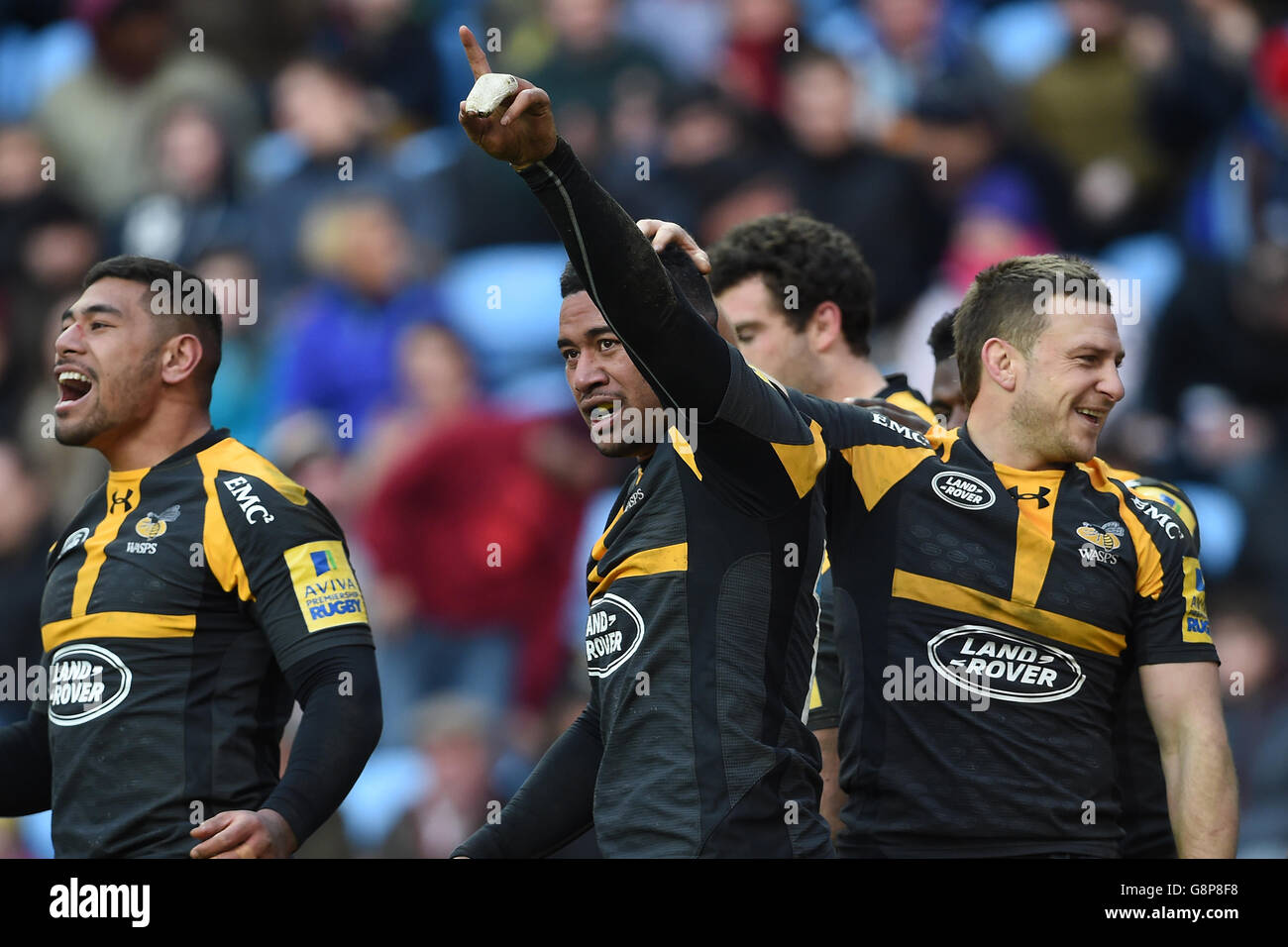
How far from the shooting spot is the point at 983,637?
3.28 m

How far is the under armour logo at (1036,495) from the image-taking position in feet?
11.2

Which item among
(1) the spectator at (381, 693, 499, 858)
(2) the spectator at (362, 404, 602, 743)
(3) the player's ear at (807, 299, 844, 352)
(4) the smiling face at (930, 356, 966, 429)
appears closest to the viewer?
(4) the smiling face at (930, 356, 966, 429)

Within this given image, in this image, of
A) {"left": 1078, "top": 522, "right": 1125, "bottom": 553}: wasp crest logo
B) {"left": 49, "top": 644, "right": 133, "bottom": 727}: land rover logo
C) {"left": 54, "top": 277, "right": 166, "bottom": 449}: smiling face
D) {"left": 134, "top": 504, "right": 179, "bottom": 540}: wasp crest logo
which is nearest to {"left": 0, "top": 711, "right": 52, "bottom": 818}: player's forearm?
{"left": 49, "top": 644, "right": 133, "bottom": 727}: land rover logo

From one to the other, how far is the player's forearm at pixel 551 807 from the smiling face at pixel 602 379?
0.66 metres

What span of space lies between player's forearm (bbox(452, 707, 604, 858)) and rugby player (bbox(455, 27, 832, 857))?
0.31m

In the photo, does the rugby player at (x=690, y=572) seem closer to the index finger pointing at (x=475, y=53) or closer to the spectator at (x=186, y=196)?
the index finger pointing at (x=475, y=53)

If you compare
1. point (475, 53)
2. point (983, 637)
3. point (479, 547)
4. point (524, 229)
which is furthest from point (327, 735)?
point (524, 229)

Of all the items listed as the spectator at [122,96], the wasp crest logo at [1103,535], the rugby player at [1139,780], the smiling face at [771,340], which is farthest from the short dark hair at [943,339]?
the spectator at [122,96]

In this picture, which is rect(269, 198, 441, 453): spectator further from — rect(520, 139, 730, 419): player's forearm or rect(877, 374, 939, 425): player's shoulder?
rect(520, 139, 730, 419): player's forearm

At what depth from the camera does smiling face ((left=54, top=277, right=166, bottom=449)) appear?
12.2ft

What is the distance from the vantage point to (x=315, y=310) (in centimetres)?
831

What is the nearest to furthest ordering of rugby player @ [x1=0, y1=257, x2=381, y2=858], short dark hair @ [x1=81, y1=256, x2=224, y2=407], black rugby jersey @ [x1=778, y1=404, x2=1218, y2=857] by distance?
black rugby jersey @ [x1=778, y1=404, x2=1218, y2=857]
rugby player @ [x1=0, y1=257, x2=381, y2=858]
short dark hair @ [x1=81, y1=256, x2=224, y2=407]

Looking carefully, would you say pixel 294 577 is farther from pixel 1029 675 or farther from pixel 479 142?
pixel 1029 675

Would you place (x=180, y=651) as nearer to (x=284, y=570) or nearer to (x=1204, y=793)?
(x=284, y=570)
